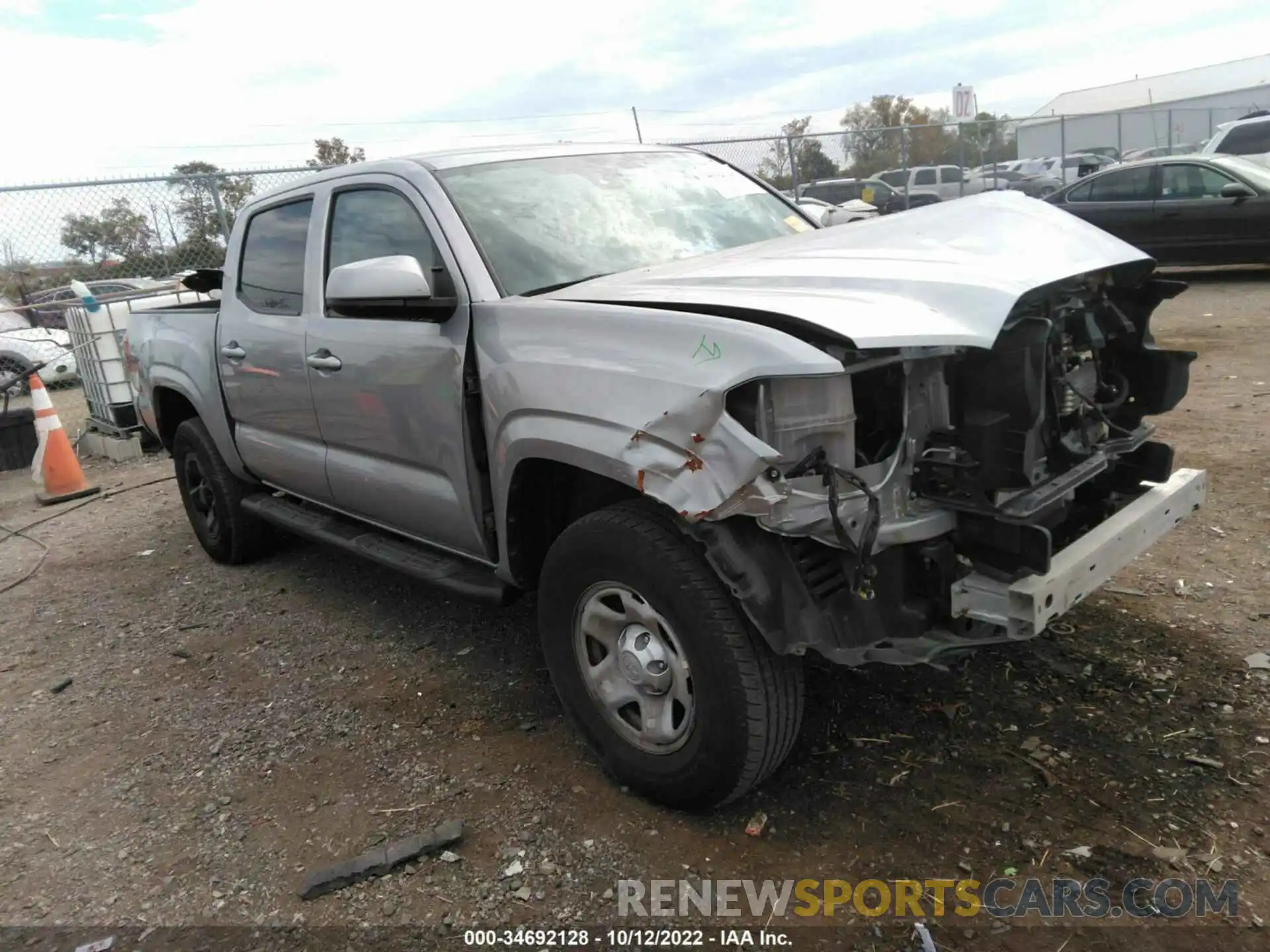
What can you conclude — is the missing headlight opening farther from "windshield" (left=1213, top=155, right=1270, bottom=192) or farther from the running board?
"windshield" (left=1213, top=155, right=1270, bottom=192)

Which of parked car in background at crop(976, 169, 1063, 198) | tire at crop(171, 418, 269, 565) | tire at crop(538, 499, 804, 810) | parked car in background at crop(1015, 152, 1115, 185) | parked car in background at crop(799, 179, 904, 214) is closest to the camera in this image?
tire at crop(538, 499, 804, 810)

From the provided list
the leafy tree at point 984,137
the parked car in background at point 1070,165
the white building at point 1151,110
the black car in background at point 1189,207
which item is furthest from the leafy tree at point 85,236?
the parked car in background at point 1070,165

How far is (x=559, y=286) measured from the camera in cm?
330

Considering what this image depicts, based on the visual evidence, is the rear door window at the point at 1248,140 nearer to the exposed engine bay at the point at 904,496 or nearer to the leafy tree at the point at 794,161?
the leafy tree at the point at 794,161

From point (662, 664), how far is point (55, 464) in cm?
696

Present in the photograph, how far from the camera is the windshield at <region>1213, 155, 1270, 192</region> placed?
10.9m

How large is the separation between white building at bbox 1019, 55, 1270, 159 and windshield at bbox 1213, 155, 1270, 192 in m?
7.60

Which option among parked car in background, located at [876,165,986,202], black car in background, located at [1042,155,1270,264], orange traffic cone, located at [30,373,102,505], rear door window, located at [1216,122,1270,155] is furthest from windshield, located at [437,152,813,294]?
rear door window, located at [1216,122,1270,155]

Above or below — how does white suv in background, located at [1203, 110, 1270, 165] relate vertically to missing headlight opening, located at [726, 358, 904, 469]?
above

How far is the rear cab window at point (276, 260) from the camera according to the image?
426 cm

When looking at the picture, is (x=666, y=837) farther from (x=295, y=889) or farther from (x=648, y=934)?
(x=295, y=889)

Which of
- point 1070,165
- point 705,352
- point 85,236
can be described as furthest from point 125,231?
point 1070,165

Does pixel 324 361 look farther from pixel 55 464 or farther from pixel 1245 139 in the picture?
pixel 1245 139

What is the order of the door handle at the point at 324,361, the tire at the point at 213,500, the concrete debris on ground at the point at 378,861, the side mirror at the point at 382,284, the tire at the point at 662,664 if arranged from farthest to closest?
the tire at the point at 213,500
the door handle at the point at 324,361
the side mirror at the point at 382,284
the concrete debris on ground at the point at 378,861
the tire at the point at 662,664
